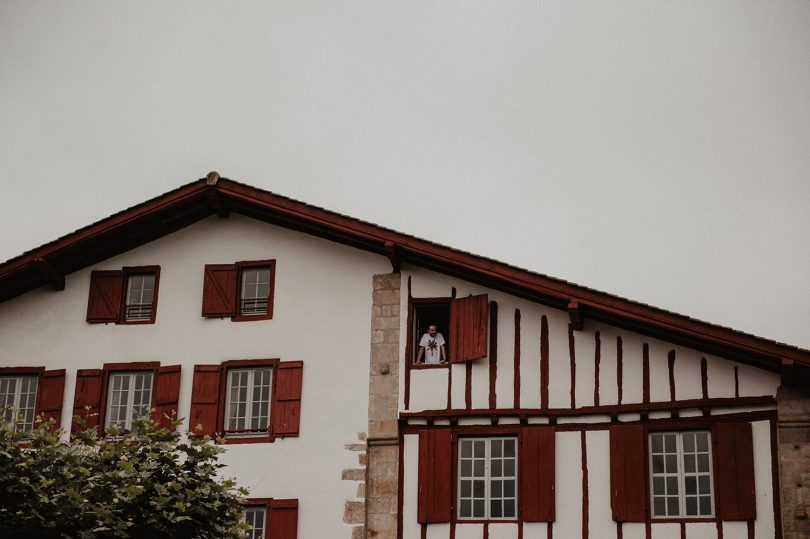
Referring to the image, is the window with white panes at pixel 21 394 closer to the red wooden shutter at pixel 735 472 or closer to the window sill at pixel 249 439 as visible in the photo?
the window sill at pixel 249 439

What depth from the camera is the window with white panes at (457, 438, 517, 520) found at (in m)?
22.9

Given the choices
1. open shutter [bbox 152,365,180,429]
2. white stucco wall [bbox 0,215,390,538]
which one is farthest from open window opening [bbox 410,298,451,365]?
open shutter [bbox 152,365,180,429]

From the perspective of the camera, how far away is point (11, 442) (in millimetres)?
19000

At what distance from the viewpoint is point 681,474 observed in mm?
22094

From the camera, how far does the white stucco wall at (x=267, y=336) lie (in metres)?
23.8

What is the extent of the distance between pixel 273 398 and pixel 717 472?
8220 millimetres

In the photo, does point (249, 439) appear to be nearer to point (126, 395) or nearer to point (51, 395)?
point (126, 395)

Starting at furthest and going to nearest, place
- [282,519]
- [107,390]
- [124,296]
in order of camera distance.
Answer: [124,296] → [107,390] → [282,519]

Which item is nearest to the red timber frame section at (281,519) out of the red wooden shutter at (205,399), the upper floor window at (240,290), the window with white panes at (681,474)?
the red wooden shutter at (205,399)

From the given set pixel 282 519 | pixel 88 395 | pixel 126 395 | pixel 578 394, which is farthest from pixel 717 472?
pixel 88 395

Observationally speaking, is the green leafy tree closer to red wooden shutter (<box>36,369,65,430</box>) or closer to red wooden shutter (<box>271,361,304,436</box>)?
red wooden shutter (<box>271,361,304,436</box>)

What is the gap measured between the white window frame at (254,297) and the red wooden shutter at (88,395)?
10.2 feet

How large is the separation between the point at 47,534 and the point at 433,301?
8.88m

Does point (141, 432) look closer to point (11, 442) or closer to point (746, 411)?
point (11, 442)
